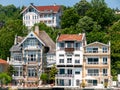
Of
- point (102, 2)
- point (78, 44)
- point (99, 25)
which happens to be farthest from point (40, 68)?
point (102, 2)

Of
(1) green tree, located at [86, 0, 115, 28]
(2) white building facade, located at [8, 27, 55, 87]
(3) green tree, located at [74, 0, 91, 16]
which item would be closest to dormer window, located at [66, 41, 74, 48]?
(2) white building facade, located at [8, 27, 55, 87]

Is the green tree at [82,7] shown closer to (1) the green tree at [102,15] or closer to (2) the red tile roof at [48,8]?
(2) the red tile roof at [48,8]

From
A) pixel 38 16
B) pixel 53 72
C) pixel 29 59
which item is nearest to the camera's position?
pixel 53 72

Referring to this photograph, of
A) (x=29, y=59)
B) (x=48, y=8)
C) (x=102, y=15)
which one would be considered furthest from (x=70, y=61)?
(x=48, y=8)

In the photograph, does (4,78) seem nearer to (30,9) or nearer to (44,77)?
(44,77)

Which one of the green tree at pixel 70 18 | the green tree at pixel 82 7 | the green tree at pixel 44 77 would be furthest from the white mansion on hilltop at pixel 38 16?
the green tree at pixel 44 77

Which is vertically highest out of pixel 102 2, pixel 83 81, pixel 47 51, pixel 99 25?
pixel 102 2

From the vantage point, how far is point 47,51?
82125 mm

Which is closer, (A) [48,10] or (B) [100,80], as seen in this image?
(B) [100,80]

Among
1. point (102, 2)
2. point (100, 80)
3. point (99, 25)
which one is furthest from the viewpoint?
point (102, 2)

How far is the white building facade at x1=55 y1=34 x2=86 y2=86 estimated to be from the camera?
3078 inches

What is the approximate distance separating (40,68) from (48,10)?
44.1 meters

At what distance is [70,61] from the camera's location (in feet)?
258

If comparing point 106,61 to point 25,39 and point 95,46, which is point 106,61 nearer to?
point 95,46
